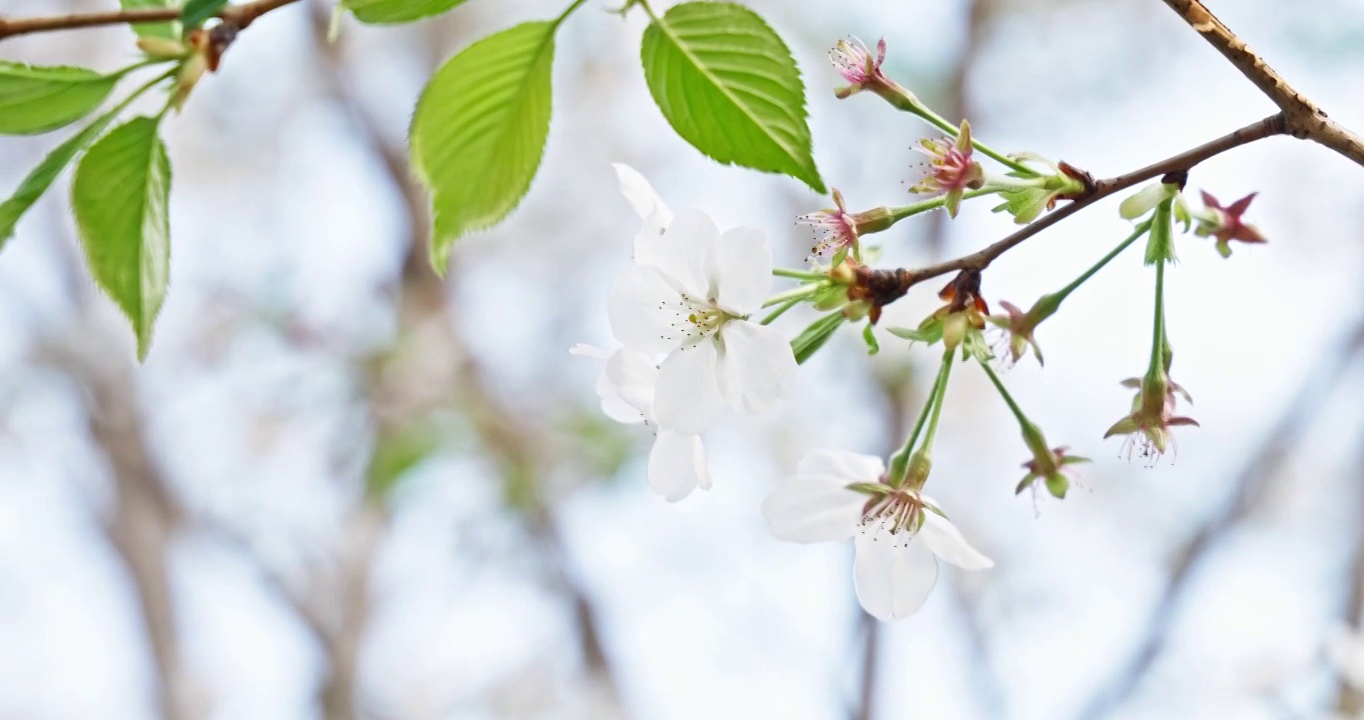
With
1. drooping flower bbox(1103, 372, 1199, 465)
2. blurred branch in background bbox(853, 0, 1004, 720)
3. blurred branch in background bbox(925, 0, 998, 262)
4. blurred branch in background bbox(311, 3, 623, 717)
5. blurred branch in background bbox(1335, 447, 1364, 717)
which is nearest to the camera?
drooping flower bbox(1103, 372, 1199, 465)

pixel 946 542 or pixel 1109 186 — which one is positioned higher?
pixel 1109 186

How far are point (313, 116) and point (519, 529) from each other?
1282 millimetres

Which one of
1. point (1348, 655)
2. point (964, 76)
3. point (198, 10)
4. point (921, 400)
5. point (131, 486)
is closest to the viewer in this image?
point (198, 10)

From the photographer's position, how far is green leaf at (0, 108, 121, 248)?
0.27m

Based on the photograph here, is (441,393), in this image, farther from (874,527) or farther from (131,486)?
(874,527)

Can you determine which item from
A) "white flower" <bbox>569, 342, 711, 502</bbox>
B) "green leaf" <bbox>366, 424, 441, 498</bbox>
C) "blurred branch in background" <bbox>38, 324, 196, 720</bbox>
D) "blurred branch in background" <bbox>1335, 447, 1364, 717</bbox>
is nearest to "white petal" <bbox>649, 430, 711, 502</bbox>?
"white flower" <bbox>569, 342, 711, 502</bbox>

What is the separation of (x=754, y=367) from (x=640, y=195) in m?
0.08

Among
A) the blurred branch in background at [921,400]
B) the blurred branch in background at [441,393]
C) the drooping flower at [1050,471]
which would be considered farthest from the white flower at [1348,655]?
the drooping flower at [1050,471]

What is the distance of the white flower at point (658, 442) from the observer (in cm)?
35

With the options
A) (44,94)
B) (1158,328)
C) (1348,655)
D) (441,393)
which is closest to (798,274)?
(1158,328)

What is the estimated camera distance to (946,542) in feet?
1.27

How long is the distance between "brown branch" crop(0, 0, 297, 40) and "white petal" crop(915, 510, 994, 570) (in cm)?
27

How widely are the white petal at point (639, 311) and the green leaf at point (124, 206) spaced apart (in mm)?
126

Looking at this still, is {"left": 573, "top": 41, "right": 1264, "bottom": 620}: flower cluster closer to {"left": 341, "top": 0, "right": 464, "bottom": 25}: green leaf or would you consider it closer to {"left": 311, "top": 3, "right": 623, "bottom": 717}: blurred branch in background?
{"left": 341, "top": 0, "right": 464, "bottom": 25}: green leaf
